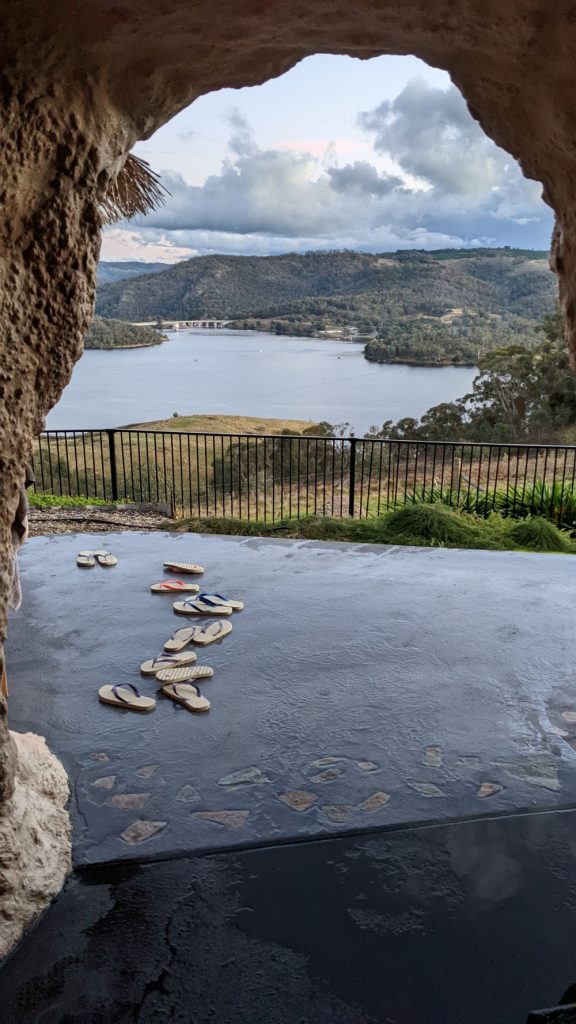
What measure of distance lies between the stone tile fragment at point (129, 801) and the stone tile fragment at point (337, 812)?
2.25ft

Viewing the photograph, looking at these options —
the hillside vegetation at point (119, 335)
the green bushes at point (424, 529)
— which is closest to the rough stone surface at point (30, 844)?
the green bushes at point (424, 529)

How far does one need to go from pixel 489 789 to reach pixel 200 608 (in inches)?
79.5

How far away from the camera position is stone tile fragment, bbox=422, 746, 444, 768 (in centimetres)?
288

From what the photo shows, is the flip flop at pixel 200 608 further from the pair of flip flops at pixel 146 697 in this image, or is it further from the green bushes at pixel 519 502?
the green bushes at pixel 519 502

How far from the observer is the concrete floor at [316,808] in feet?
6.56

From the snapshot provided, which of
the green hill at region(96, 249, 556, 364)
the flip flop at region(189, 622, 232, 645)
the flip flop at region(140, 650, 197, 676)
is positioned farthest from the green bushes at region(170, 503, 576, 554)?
the green hill at region(96, 249, 556, 364)

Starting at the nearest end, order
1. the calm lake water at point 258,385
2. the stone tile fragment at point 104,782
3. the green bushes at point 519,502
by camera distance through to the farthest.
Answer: the stone tile fragment at point 104,782, the green bushes at point 519,502, the calm lake water at point 258,385

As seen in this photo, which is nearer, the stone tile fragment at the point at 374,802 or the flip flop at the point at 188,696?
the stone tile fragment at the point at 374,802

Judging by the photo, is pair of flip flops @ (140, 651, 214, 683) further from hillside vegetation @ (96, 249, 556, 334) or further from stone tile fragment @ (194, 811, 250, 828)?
hillside vegetation @ (96, 249, 556, 334)

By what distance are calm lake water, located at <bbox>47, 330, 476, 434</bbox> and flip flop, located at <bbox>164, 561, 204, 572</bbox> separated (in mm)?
12397

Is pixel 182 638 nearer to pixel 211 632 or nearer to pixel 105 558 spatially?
pixel 211 632

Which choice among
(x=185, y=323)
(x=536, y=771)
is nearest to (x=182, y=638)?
(x=536, y=771)

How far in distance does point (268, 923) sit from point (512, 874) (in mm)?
824

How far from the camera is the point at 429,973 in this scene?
2.01m
